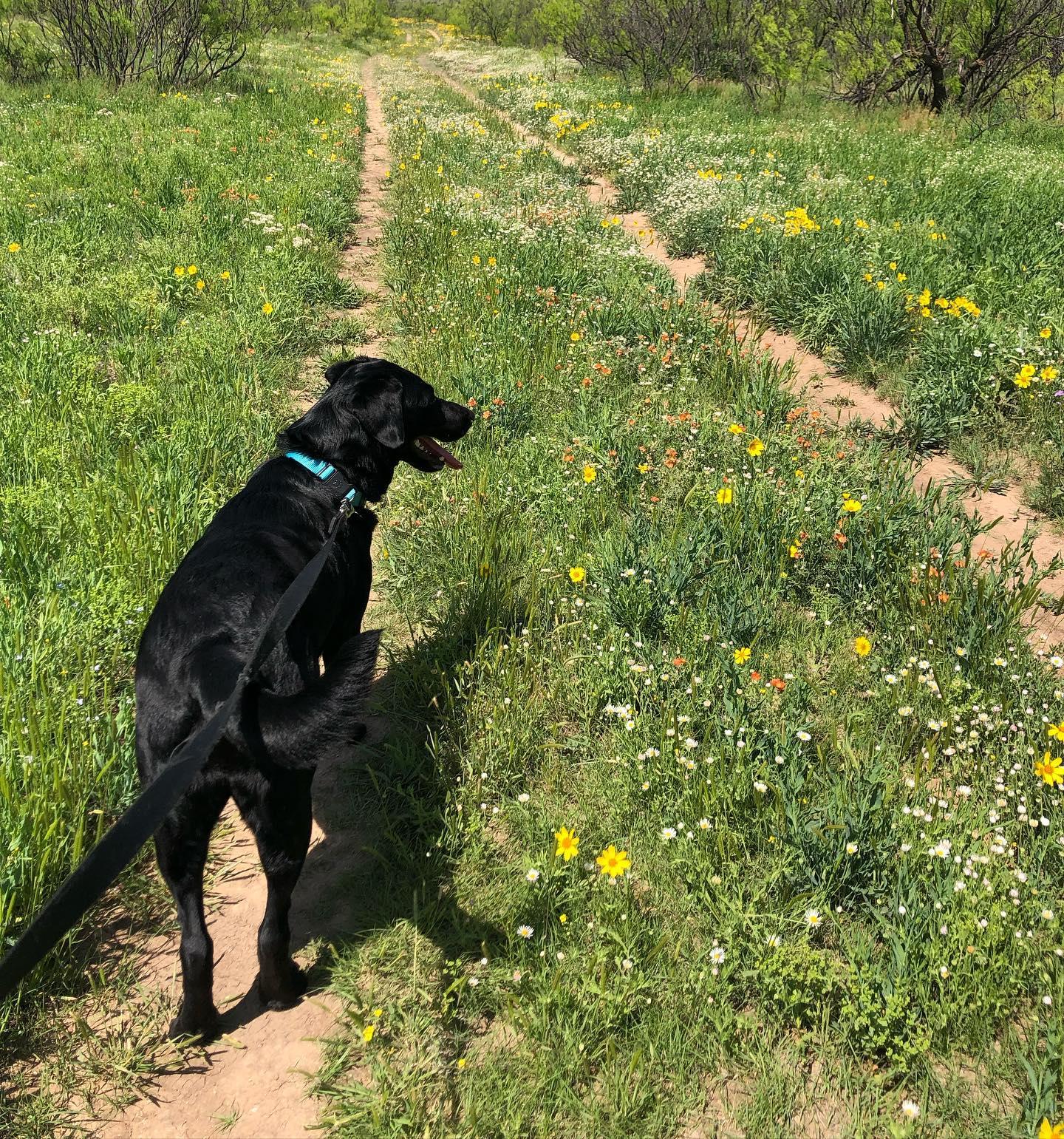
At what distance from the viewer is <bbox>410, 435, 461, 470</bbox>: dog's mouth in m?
3.29

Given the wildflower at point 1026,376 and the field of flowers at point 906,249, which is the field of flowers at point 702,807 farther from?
the field of flowers at point 906,249

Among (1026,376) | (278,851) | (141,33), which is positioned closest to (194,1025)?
(278,851)

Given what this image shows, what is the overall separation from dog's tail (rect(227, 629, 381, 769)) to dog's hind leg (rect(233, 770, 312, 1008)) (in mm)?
112

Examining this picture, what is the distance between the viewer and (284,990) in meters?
2.02

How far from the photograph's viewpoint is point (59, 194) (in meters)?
7.99

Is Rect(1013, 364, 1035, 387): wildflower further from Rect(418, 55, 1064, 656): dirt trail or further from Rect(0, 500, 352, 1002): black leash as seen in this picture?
Rect(0, 500, 352, 1002): black leash

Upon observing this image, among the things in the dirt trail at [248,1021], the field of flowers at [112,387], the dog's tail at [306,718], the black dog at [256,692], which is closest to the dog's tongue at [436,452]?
the black dog at [256,692]

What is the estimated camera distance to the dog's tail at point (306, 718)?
1.74m

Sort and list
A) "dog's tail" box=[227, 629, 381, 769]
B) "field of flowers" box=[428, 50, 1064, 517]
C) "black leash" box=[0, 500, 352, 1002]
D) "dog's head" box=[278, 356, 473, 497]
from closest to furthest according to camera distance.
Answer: "black leash" box=[0, 500, 352, 1002] → "dog's tail" box=[227, 629, 381, 769] → "dog's head" box=[278, 356, 473, 497] → "field of flowers" box=[428, 50, 1064, 517]

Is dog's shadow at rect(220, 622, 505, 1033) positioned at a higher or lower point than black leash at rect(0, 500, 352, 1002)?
lower

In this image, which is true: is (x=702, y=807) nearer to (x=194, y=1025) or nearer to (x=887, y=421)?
(x=194, y=1025)

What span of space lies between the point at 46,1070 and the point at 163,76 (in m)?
19.9

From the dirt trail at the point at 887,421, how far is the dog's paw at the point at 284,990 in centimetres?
280

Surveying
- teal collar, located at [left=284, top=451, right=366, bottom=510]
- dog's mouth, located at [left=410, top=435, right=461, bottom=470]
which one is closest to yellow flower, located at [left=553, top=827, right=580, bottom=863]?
teal collar, located at [left=284, top=451, right=366, bottom=510]
